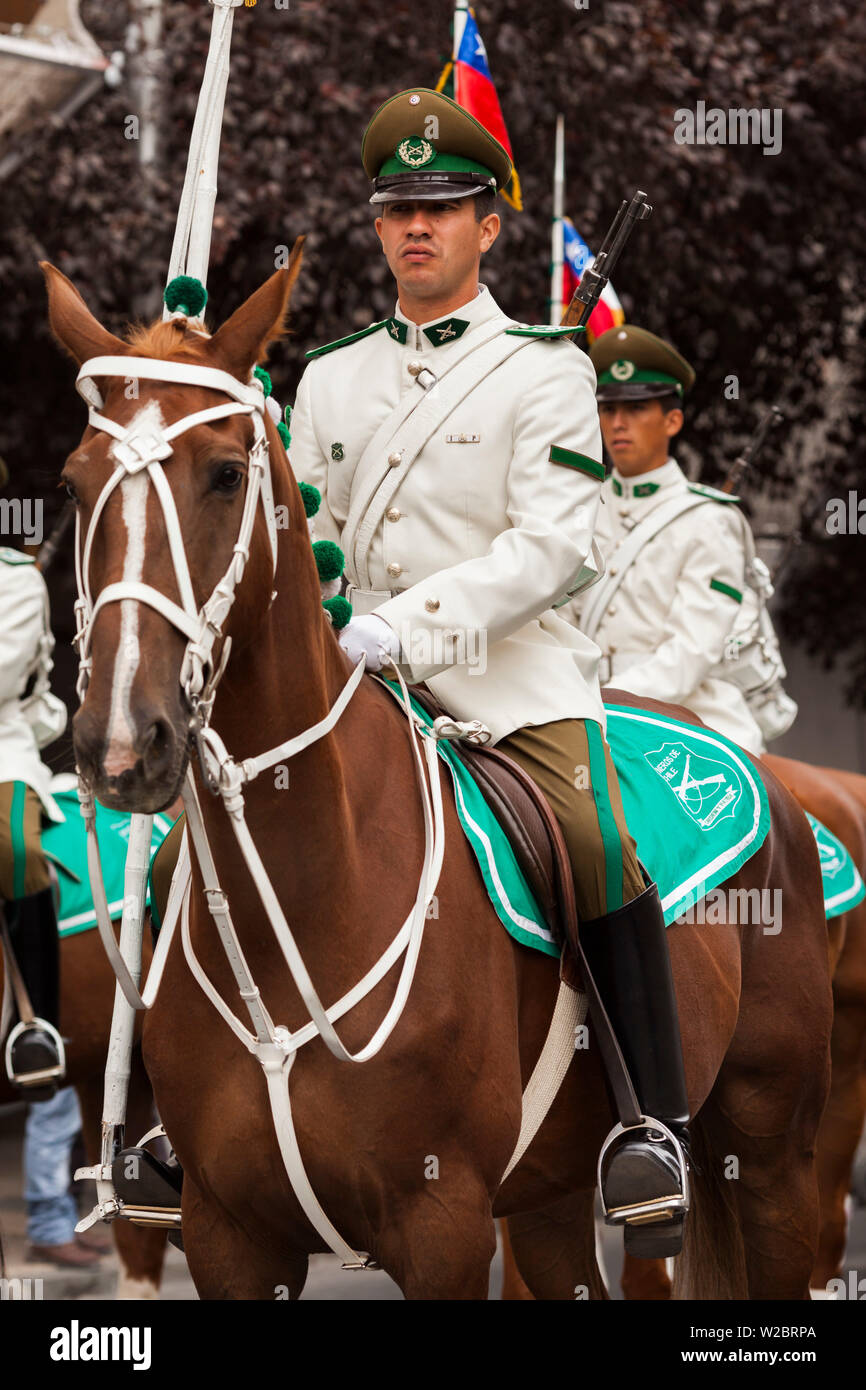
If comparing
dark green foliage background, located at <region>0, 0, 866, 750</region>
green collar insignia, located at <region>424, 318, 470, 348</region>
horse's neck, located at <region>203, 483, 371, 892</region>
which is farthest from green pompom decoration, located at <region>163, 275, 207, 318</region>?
dark green foliage background, located at <region>0, 0, 866, 750</region>

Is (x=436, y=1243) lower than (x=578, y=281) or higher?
lower

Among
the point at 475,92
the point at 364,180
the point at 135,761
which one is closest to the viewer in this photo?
the point at 135,761

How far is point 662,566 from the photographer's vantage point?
Answer: 304 inches

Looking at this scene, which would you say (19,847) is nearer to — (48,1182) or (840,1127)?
(48,1182)

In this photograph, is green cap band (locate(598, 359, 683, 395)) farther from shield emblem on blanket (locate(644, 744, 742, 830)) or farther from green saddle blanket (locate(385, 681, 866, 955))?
shield emblem on blanket (locate(644, 744, 742, 830))

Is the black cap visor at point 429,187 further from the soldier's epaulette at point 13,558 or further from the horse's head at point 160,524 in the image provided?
the soldier's epaulette at point 13,558

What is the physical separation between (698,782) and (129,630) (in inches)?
95.2

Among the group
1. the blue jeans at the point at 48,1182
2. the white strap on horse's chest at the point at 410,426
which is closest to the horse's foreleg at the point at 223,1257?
the white strap on horse's chest at the point at 410,426

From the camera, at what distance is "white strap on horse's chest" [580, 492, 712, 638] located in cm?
773

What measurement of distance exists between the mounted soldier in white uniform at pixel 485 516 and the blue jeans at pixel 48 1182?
5141mm

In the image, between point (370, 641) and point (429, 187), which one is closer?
point (370, 641)

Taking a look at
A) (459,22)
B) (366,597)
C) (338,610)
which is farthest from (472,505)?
(459,22)
